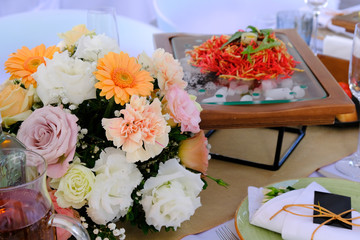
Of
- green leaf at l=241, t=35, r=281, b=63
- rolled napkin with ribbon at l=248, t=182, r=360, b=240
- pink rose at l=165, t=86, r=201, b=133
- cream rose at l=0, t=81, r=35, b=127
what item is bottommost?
rolled napkin with ribbon at l=248, t=182, r=360, b=240

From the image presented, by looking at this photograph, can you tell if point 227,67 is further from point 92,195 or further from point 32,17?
point 32,17

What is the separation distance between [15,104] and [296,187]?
0.56 metres

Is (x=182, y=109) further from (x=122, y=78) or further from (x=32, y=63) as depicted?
(x=32, y=63)

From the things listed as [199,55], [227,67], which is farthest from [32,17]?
[227,67]

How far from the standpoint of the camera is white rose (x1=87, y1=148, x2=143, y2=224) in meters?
0.77

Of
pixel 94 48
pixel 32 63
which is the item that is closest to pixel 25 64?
pixel 32 63

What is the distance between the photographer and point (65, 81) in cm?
79

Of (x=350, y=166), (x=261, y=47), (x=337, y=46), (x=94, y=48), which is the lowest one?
(x=350, y=166)

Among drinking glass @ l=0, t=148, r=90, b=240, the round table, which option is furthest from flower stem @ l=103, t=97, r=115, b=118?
the round table

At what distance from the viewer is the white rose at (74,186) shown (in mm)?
753

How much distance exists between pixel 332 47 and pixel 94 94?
1.08 metres

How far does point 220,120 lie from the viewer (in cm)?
105

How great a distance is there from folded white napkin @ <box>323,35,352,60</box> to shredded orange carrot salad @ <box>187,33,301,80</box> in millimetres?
389

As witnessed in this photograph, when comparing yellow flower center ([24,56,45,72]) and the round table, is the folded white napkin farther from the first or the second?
yellow flower center ([24,56,45,72])
